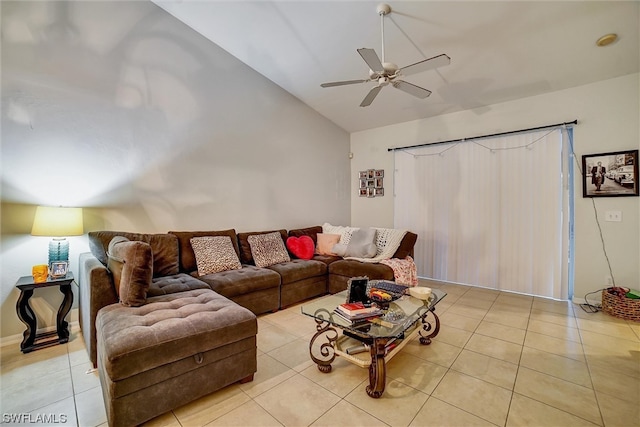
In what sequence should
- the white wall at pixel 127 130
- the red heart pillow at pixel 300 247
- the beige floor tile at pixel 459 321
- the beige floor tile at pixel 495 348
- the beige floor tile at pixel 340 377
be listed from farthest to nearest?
the red heart pillow at pixel 300 247
the beige floor tile at pixel 459 321
the white wall at pixel 127 130
the beige floor tile at pixel 495 348
the beige floor tile at pixel 340 377

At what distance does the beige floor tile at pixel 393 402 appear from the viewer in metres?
1.55

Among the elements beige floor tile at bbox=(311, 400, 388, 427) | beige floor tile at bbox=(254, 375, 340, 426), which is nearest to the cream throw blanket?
beige floor tile at bbox=(254, 375, 340, 426)

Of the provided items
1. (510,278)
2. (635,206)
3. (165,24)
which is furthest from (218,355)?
(635,206)

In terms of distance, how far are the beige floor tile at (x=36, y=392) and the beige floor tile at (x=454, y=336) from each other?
2.81 m

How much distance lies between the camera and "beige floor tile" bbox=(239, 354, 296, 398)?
5.96 feet

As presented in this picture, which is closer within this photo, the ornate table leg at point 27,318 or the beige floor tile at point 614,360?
the beige floor tile at point 614,360

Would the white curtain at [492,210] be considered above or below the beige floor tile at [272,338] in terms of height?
above

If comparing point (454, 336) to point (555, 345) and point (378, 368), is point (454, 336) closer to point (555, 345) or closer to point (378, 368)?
point (555, 345)

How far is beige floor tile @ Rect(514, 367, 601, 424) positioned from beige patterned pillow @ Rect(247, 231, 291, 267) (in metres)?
2.67

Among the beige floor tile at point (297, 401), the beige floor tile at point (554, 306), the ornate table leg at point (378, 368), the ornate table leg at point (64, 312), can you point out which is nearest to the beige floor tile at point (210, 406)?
the beige floor tile at point (297, 401)

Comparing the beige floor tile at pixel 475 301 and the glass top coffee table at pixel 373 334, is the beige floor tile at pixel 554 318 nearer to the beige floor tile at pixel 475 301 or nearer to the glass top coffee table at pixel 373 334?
the beige floor tile at pixel 475 301

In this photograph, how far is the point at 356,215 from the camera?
5.56 m

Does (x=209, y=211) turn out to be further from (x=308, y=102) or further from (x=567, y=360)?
(x=567, y=360)

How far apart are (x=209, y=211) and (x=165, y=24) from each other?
87.7 inches
